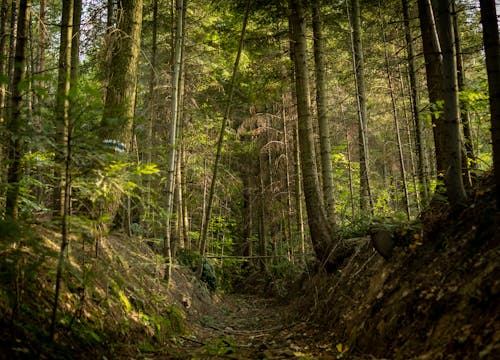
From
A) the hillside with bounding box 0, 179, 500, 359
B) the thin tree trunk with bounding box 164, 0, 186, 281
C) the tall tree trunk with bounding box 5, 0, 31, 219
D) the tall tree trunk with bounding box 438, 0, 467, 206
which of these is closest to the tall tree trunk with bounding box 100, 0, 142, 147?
the thin tree trunk with bounding box 164, 0, 186, 281

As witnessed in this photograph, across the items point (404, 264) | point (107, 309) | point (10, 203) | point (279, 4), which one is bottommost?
point (107, 309)

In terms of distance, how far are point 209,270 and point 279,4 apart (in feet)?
25.2

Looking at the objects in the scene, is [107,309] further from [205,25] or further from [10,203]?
[205,25]

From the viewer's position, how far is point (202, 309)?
8922 mm

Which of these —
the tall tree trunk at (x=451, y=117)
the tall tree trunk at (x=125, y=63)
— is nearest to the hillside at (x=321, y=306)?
the tall tree trunk at (x=451, y=117)

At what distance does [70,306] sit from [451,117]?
4.62 m

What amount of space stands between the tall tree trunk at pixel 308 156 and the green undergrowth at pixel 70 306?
10.9 ft

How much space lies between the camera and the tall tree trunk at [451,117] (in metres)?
4.49

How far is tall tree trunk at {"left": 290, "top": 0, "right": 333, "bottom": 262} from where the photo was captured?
7883mm

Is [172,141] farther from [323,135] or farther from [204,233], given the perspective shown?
[323,135]

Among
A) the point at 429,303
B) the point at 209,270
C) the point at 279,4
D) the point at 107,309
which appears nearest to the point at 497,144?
the point at 429,303

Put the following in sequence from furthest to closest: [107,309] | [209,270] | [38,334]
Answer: [209,270], [107,309], [38,334]

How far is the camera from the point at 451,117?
15.0 ft

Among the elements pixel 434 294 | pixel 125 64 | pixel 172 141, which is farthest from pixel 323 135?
pixel 434 294
